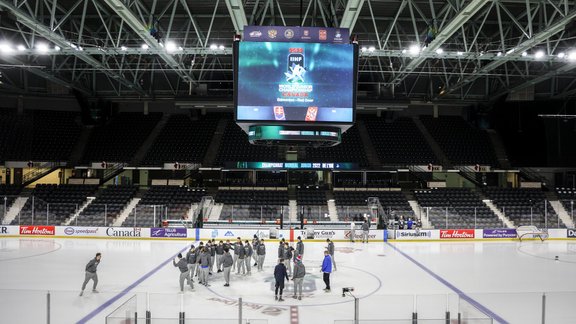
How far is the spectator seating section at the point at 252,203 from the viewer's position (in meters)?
28.0

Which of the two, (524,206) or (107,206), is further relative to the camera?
(524,206)

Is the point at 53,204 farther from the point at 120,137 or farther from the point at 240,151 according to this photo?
the point at 240,151

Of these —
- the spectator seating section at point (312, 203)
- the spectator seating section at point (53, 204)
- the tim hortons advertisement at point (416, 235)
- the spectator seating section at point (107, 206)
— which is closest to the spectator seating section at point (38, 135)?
the spectator seating section at point (53, 204)

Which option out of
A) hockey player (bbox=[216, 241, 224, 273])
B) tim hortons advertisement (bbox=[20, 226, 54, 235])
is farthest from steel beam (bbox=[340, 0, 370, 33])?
tim hortons advertisement (bbox=[20, 226, 54, 235])

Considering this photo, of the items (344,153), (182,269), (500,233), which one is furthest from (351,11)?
(344,153)

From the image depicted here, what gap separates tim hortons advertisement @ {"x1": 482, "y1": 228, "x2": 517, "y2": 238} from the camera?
26.6 m

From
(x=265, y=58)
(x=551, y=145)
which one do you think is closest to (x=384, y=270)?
(x=265, y=58)

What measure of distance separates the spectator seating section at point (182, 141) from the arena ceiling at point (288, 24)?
3005 millimetres

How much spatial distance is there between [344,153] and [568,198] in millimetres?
16022

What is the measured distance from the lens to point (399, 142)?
3828 cm

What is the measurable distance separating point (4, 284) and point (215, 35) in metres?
18.2

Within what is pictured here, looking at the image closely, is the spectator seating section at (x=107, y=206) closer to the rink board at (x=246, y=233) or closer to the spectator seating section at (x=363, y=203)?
the rink board at (x=246, y=233)

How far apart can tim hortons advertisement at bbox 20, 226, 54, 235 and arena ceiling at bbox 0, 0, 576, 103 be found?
899 cm

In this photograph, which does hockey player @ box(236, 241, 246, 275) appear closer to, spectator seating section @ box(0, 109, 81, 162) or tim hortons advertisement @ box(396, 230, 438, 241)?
tim hortons advertisement @ box(396, 230, 438, 241)
